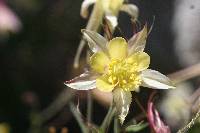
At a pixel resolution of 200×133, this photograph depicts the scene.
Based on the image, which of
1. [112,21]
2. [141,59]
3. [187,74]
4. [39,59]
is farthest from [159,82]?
[39,59]

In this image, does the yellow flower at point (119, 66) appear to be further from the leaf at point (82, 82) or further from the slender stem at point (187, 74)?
the slender stem at point (187, 74)

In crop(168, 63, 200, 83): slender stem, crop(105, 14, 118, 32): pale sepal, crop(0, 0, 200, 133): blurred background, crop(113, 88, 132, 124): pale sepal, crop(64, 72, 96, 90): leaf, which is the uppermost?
crop(105, 14, 118, 32): pale sepal

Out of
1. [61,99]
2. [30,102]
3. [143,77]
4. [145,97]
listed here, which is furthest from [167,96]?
[143,77]

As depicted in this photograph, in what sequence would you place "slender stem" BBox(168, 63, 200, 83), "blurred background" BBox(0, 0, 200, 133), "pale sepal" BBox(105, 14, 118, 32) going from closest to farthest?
"pale sepal" BBox(105, 14, 118, 32)
"slender stem" BBox(168, 63, 200, 83)
"blurred background" BBox(0, 0, 200, 133)

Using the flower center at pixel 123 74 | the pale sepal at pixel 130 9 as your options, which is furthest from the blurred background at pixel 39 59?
the flower center at pixel 123 74

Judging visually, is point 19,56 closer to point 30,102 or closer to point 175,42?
point 30,102

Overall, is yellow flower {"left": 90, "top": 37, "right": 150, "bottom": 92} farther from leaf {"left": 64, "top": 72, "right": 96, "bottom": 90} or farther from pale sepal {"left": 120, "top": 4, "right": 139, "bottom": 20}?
pale sepal {"left": 120, "top": 4, "right": 139, "bottom": 20}

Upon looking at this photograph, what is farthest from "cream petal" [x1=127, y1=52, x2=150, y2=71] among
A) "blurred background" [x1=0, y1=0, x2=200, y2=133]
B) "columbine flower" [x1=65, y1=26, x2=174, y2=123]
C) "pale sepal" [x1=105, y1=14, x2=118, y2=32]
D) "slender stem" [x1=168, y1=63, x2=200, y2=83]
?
"blurred background" [x1=0, y1=0, x2=200, y2=133]
